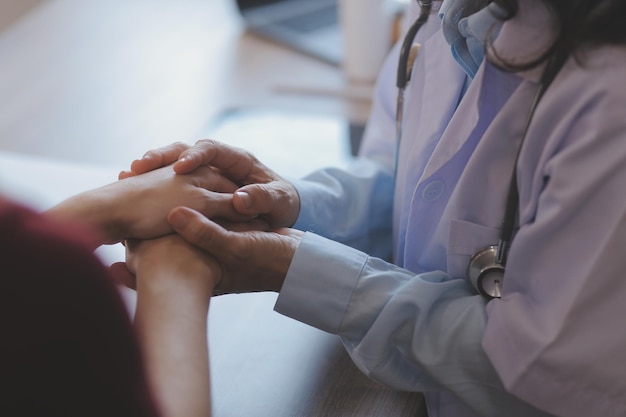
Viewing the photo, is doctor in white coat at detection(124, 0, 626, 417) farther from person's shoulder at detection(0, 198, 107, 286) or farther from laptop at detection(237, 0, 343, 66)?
laptop at detection(237, 0, 343, 66)

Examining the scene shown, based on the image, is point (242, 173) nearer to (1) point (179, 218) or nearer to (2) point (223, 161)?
(2) point (223, 161)

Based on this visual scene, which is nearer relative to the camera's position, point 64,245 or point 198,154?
point 64,245

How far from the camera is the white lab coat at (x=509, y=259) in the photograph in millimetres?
612

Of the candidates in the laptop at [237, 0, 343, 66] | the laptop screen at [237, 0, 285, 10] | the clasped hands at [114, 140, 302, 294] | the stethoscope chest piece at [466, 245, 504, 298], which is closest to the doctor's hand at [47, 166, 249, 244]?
the clasped hands at [114, 140, 302, 294]

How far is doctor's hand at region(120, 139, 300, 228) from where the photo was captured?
82 centimetres

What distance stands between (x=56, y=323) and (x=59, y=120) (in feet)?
5.54

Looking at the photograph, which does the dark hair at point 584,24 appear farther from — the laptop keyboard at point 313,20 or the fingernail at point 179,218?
the laptop keyboard at point 313,20

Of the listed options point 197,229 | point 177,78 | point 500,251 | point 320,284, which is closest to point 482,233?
point 500,251

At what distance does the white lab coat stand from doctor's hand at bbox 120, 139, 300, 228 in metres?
0.04

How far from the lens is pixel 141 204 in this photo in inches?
30.8

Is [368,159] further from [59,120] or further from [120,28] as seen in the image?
[120,28]

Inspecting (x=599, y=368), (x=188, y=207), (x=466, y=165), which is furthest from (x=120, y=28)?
(x=599, y=368)

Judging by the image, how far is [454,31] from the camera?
747 mm

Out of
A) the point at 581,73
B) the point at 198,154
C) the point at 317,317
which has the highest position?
the point at 581,73
